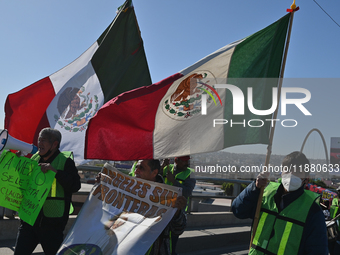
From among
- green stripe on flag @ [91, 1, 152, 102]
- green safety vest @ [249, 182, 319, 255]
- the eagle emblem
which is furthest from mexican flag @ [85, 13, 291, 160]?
green stripe on flag @ [91, 1, 152, 102]

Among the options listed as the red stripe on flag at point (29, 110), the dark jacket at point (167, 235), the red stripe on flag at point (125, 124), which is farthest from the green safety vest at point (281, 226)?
the red stripe on flag at point (29, 110)

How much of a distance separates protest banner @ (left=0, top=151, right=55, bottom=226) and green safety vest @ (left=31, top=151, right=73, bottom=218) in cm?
9

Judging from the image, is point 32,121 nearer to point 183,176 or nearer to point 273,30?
point 183,176

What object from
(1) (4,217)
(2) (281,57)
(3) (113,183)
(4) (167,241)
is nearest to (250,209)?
(4) (167,241)

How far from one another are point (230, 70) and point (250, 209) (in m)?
1.37

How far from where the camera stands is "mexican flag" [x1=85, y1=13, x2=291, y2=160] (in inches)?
133

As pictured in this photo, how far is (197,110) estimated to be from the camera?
11.5ft

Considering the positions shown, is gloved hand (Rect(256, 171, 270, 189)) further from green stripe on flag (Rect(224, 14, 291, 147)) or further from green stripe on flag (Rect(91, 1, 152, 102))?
green stripe on flag (Rect(91, 1, 152, 102))

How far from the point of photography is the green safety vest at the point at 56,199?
3508 mm

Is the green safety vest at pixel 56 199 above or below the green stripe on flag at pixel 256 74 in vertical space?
below

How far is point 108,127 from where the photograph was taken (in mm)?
3693

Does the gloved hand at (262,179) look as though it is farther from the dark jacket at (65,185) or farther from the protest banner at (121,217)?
the dark jacket at (65,185)

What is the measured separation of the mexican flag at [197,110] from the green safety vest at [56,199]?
30cm

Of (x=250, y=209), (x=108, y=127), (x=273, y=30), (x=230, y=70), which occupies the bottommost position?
(x=250, y=209)
